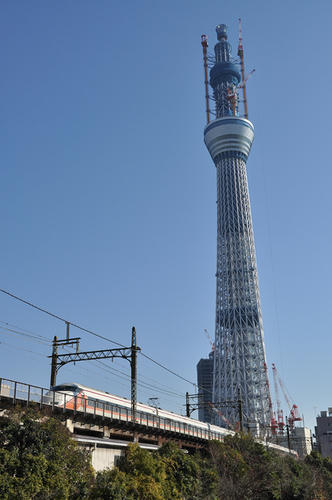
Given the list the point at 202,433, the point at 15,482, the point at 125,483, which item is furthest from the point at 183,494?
the point at 202,433

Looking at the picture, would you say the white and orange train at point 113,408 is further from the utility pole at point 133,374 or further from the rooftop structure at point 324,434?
the rooftop structure at point 324,434

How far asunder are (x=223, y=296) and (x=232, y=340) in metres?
13.4

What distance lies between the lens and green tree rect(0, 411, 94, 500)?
2587 centimetres

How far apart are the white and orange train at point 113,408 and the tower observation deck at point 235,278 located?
7458 cm

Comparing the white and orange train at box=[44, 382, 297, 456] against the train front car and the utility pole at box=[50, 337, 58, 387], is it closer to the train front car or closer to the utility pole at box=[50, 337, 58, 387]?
the train front car

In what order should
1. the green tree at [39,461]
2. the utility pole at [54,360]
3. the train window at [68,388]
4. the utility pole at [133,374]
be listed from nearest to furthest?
the green tree at [39,461], the utility pole at [133,374], the train window at [68,388], the utility pole at [54,360]

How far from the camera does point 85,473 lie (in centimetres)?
3044

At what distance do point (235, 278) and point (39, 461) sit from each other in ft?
422

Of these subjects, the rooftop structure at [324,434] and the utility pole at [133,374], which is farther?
the rooftop structure at [324,434]

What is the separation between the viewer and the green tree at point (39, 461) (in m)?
25.9

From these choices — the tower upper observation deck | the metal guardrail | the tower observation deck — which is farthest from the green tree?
the tower upper observation deck

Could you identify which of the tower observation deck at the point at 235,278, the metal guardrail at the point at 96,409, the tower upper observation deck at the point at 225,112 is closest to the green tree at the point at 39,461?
the metal guardrail at the point at 96,409

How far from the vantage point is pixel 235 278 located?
15325cm

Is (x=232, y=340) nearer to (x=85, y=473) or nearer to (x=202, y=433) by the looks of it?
(x=202, y=433)
